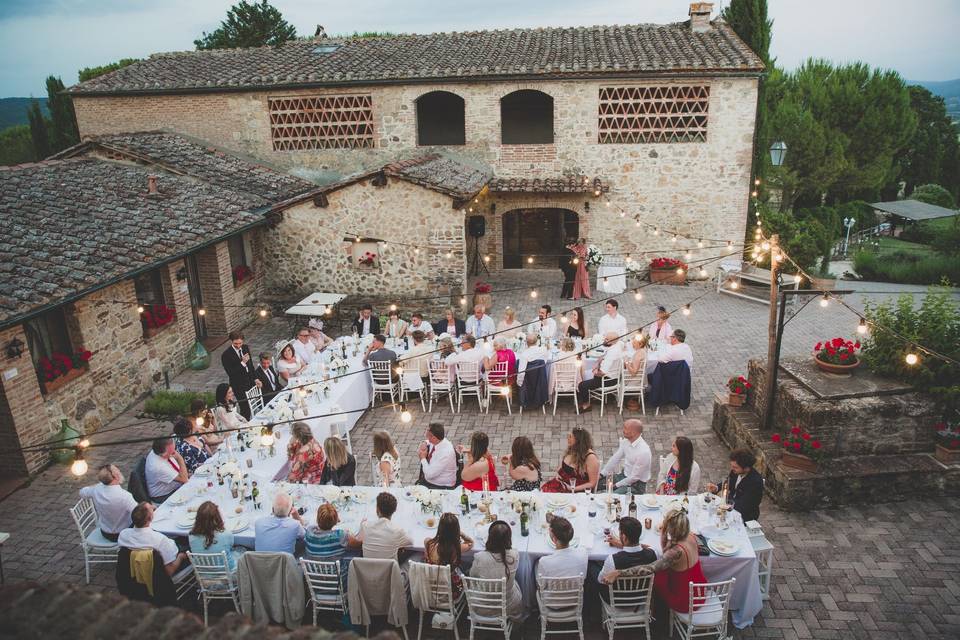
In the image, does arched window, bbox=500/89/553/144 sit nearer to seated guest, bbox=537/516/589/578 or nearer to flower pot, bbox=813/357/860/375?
flower pot, bbox=813/357/860/375

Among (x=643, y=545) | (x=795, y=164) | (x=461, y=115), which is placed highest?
(x=461, y=115)

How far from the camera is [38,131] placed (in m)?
28.4

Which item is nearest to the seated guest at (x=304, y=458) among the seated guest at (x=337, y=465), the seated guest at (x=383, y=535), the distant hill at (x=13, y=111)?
the seated guest at (x=337, y=465)

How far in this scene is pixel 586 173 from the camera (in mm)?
17719

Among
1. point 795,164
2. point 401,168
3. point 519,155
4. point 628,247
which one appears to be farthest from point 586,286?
point 795,164

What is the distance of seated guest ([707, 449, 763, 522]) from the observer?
6395 millimetres

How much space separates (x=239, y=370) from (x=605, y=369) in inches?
226

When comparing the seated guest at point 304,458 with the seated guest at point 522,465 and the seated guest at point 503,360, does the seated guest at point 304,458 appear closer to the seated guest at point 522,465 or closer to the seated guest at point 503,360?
the seated guest at point 522,465

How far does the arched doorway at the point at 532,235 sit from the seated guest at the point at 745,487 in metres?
14.1

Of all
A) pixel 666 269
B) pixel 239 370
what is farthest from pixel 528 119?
pixel 239 370

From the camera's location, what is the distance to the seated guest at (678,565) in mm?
5363

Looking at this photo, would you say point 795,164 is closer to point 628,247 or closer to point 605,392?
point 628,247

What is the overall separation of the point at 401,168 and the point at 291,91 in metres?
5.92

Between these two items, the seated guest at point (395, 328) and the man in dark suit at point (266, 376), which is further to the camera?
the seated guest at point (395, 328)
